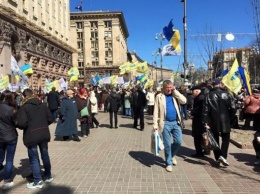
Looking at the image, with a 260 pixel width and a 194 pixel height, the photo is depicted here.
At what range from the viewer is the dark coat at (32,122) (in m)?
5.99

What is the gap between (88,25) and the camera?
9425 cm

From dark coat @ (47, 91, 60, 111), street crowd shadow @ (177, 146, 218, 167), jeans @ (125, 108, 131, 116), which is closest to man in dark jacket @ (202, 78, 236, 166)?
street crowd shadow @ (177, 146, 218, 167)

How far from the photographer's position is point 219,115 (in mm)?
7441

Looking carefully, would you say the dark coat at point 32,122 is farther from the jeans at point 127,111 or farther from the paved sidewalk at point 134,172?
the jeans at point 127,111

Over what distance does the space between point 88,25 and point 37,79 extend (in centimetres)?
4979

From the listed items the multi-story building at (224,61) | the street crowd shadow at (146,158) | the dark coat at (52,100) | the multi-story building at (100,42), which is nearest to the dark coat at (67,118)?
the street crowd shadow at (146,158)

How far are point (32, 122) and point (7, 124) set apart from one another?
56 cm

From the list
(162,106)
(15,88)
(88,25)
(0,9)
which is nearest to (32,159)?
(162,106)

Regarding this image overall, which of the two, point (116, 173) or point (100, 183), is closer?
point (100, 183)

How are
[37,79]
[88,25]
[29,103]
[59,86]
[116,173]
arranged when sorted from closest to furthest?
[29,103]
[116,173]
[59,86]
[37,79]
[88,25]

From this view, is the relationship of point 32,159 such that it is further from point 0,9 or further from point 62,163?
point 0,9

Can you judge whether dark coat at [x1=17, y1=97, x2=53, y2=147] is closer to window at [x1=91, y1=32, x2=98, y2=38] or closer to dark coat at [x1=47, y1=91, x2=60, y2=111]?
dark coat at [x1=47, y1=91, x2=60, y2=111]

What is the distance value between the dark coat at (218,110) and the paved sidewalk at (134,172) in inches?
34.7

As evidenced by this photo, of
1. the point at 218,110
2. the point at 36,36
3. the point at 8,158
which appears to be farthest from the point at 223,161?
the point at 36,36
